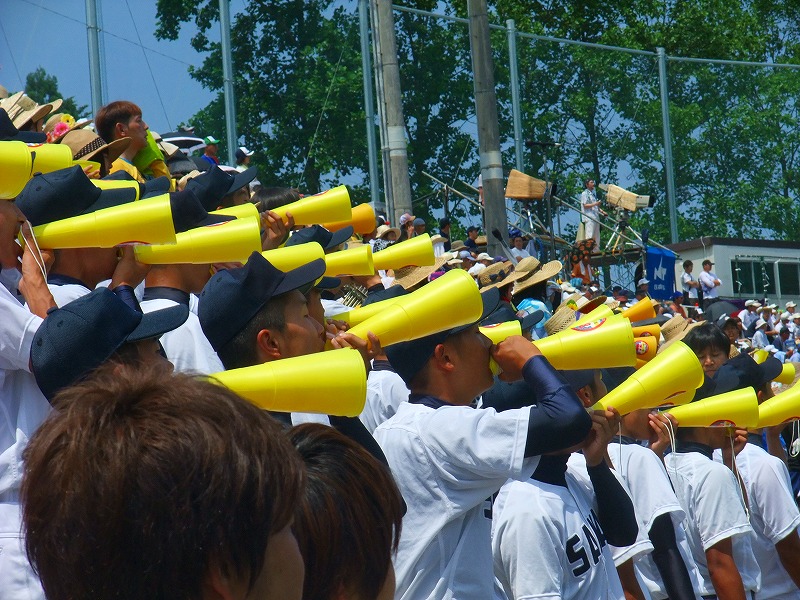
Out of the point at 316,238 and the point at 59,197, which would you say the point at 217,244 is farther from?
the point at 316,238

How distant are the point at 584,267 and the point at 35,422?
19.0 meters

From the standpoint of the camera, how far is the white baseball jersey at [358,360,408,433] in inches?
186

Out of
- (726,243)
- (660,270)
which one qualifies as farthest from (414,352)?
(726,243)

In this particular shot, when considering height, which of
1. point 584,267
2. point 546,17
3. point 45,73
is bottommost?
point 584,267

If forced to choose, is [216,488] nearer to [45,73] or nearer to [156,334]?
[156,334]

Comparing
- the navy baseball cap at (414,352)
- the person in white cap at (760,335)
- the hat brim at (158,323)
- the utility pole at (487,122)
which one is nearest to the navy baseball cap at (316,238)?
the navy baseball cap at (414,352)

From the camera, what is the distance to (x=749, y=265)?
89.1 feet

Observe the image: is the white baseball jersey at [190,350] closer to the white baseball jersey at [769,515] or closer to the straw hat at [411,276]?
the white baseball jersey at [769,515]

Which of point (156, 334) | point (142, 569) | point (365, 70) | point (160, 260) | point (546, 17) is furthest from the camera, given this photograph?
point (546, 17)

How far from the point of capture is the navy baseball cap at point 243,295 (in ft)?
10.4

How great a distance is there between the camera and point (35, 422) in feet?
9.26

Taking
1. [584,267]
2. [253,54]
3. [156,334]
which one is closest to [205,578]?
[156,334]

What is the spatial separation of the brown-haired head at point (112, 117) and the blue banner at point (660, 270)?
56.5 feet

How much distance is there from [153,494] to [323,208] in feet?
12.0
